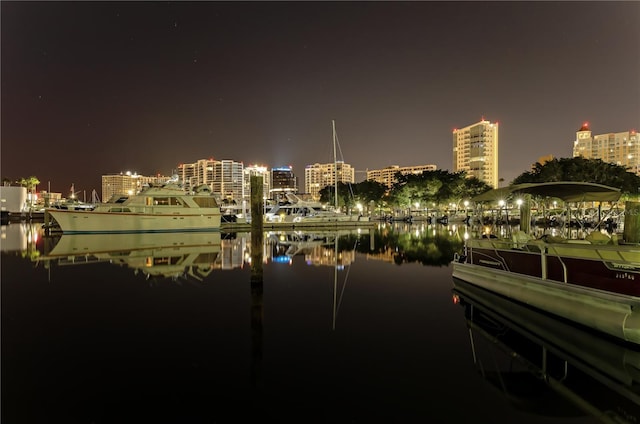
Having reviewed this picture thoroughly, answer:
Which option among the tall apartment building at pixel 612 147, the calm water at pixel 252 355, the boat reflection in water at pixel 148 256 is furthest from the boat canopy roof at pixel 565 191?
the tall apartment building at pixel 612 147

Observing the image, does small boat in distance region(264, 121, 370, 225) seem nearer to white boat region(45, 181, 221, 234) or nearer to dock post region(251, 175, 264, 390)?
white boat region(45, 181, 221, 234)

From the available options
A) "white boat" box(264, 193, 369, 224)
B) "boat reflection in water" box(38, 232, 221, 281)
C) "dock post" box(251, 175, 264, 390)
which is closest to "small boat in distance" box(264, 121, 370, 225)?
"white boat" box(264, 193, 369, 224)

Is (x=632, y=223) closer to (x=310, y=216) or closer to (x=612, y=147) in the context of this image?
(x=310, y=216)

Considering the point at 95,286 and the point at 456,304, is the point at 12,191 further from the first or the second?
the point at 456,304

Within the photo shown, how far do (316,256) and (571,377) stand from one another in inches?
730

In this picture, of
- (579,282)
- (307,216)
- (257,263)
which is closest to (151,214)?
(307,216)

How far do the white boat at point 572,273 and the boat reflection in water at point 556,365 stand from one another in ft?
1.38

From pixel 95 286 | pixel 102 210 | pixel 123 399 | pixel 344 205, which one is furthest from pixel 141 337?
pixel 344 205

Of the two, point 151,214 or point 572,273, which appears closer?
point 572,273

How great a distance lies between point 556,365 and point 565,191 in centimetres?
791

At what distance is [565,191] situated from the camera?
521 inches

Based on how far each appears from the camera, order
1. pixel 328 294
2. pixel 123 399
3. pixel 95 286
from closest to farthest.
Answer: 1. pixel 123 399
2. pixel 328 294
3. pixel 95 286

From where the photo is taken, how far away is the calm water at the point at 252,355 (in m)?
5.93

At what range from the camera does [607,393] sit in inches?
257
